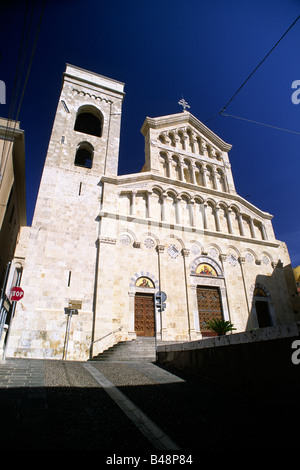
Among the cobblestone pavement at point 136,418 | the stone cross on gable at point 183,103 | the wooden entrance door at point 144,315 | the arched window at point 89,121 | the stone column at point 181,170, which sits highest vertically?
the stone cross on gable at point 183,103

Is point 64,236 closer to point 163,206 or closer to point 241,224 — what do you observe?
point 163,206

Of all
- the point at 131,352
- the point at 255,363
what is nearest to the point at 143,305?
the point at 131,352

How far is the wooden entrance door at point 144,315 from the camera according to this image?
1403 centimetres

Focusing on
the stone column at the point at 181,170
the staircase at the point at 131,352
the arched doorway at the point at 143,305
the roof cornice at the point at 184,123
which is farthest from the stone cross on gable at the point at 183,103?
the staircase at the point at 131,352

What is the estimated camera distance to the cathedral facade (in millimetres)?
12922

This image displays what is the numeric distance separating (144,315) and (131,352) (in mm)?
3144

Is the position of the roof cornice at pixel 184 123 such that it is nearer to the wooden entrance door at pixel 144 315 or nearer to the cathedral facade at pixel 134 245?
the cathedral facade at pixel 134 245

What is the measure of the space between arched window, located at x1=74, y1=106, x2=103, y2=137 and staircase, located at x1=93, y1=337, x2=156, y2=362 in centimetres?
1648

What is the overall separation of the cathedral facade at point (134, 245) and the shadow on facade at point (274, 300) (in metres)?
0.09

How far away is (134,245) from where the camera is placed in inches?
618

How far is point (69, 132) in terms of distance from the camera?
1805 cm

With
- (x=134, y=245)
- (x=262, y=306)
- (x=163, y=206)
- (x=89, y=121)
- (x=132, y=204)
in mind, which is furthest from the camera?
(x=89, y=121)

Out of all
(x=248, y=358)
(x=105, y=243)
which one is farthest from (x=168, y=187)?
(x=248, y=358)

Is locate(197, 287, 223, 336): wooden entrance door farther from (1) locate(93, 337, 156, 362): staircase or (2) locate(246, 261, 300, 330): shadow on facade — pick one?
(1) locate(93, 337, 156, 362): staircase
